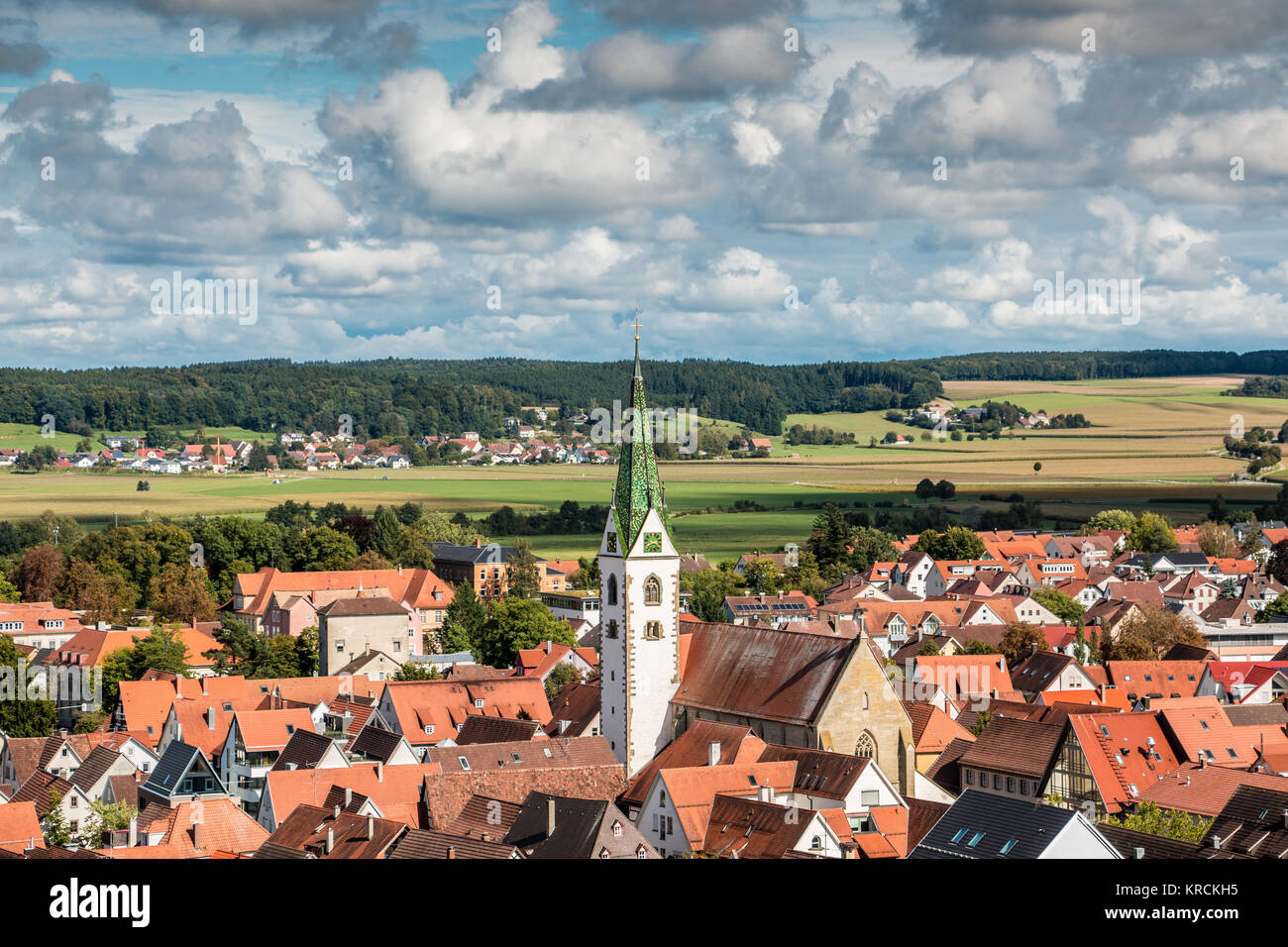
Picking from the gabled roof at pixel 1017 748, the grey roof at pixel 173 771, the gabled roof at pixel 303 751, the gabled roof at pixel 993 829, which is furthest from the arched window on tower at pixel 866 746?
the grey roof at pixel 173 771

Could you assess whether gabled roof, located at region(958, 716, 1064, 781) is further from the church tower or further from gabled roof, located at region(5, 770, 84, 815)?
gabled roof, located at region(5, 770, 84, 815)

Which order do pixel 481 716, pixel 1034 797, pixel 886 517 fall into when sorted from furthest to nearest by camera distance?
pixel 886 517
pixel 481 716
pixel 1034 797

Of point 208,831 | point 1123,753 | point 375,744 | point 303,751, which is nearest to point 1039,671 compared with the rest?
point 1123,753

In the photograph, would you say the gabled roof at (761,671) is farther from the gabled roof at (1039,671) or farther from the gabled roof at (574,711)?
the gabled roof at (1039,671)

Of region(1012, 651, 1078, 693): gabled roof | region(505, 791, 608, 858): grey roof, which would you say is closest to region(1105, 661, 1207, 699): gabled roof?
region(1012, 651, 1078, 693): gabled roof

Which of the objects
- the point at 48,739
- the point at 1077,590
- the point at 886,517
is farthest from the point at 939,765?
the point at 886,517

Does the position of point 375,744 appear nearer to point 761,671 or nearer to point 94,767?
point 94,767

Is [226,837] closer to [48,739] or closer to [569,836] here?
[569,836]
